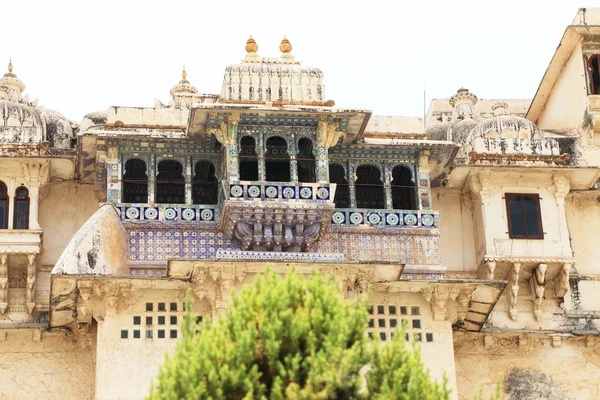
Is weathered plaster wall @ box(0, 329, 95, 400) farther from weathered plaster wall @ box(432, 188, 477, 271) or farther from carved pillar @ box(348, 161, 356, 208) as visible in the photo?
weathered plaster wall @ box(432, 188, 477, 271)

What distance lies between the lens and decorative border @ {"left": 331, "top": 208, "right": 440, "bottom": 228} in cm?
2011

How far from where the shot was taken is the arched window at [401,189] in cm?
2106

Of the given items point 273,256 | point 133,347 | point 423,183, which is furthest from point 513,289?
point 133,347

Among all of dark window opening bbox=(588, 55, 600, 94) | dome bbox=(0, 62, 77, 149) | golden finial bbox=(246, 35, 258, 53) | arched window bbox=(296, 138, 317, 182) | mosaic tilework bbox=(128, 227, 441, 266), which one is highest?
golden finial bbox=(246, 35, 258, 53)

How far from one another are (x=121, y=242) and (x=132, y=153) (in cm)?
168

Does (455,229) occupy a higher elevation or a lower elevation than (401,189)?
lower

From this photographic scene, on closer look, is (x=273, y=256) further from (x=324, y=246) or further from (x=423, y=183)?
(x=423, y=183)

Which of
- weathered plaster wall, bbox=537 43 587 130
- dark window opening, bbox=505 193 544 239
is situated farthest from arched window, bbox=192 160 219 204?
weathered plaster wall, bbox=537 43 587 130

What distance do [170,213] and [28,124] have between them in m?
3.07

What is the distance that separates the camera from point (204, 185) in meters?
21.1

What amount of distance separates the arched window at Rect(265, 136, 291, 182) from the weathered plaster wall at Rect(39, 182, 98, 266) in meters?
2.83

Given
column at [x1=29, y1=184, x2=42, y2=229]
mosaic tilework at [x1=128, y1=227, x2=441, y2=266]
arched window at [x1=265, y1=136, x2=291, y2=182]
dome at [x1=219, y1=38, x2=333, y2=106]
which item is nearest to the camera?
mosaic tilework at [x1=128, y1=227, x2=441, y2=266]

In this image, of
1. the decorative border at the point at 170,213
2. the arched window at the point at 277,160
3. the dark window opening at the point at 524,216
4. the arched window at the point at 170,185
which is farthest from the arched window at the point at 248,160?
the dark window opening at the point at 524,216

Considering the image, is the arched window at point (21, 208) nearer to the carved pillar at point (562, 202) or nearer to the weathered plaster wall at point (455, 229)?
the weathered plaster wall at point (455, 229)
